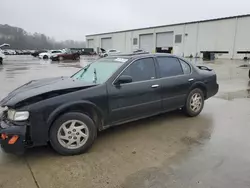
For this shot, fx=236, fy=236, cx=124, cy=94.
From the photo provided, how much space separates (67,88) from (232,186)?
2591 millimetres

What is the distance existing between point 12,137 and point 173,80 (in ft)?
10.5

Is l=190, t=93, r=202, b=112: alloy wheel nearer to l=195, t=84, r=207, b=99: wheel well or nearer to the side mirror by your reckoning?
l=195, t=84, r=207, b=99: wheel well

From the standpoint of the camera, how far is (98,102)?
3793 millimetres

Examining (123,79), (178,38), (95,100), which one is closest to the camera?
(95,100)

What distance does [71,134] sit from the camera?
353 centimetres

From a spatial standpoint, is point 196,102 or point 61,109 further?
point 196,102

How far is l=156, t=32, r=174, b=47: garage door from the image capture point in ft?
167

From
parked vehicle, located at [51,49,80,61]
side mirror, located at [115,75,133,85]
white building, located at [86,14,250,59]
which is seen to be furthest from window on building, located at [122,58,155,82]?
white building, located at [86,14,250,59]

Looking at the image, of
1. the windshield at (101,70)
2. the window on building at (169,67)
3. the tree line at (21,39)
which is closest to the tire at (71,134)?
the windshield at (101,70)

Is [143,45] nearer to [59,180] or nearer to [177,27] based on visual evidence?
[177,27]

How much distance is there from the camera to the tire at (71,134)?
343 cm

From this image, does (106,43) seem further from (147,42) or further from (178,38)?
(178,38)

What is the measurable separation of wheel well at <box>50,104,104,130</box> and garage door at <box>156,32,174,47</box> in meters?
49.1

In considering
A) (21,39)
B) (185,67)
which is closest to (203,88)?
(185,67)
